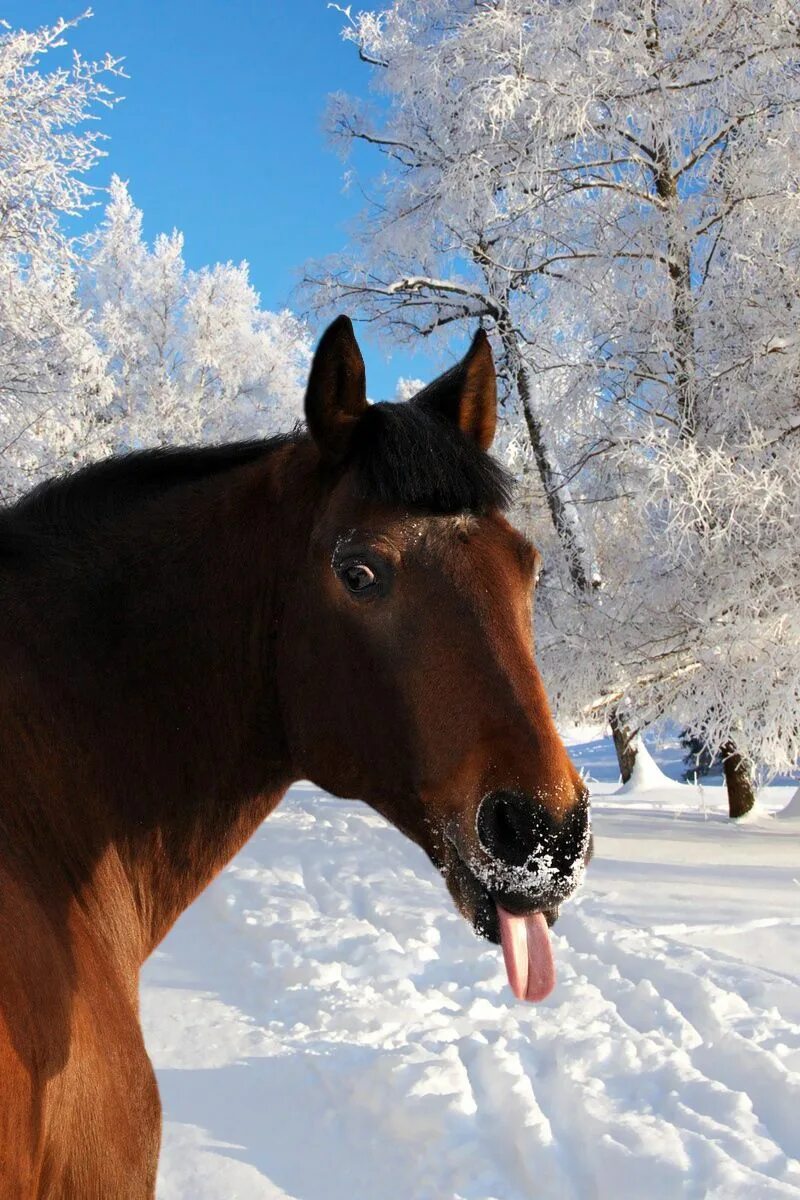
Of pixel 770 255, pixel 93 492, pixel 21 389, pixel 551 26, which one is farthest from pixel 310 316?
pixel 93 492

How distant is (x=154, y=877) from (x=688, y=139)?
31.2ft

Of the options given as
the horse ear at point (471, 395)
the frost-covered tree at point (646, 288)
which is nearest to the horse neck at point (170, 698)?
the horse ear at point (471, 395)

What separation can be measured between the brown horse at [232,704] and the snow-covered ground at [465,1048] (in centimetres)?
212

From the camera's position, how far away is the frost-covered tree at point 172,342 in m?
20.8

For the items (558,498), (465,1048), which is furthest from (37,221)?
(465,1048)

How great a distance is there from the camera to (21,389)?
420 inches

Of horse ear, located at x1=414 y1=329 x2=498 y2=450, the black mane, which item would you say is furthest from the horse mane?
horse ear, located at x1=414 y1=329 x2=498 y2=450

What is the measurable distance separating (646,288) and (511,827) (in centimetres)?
849

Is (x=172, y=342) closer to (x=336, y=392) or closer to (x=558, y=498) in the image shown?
(x=558, y=498)

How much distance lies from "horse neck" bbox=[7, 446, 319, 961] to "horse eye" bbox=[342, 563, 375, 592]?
229mm

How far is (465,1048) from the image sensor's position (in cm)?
427

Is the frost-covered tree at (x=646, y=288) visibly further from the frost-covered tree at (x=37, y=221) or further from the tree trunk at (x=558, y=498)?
the frost-covered tree at (x=37, y=221)

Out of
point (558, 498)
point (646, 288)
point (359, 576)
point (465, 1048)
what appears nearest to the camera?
point (359, 576)

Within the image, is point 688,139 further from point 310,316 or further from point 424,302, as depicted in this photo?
point 310,316
